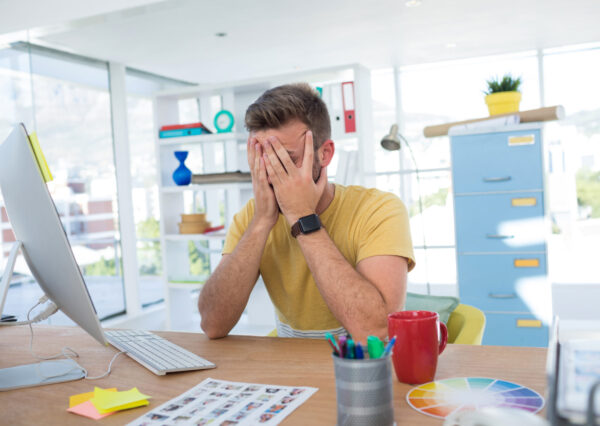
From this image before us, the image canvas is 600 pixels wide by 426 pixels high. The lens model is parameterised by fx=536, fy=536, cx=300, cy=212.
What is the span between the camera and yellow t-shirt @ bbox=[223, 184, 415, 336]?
56.4 inches

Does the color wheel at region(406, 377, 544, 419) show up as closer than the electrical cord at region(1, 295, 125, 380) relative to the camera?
Yes

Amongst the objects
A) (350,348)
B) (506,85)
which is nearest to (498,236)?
(506,85)

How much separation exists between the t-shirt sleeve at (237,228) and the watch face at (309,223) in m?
0.31

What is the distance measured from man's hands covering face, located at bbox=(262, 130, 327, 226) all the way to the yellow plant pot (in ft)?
8.56

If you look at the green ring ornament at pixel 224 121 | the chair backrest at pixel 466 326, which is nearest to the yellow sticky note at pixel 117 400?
the chair backrest at pixel 466 326

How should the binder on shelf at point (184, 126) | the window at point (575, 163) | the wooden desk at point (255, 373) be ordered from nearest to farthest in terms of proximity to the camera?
the wooden desk at point (255, 373)
the binder on shelf at point (184, 126)
the window at point (575, 163)

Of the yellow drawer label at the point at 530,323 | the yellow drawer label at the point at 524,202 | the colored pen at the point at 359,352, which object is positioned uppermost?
the yellow drawer label at the point at 524,202

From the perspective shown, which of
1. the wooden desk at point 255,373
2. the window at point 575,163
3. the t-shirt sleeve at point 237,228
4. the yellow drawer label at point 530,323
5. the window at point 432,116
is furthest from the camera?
the window at point 432,116

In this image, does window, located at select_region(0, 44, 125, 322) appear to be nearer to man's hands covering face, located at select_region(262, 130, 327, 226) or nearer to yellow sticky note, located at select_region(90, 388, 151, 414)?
man's hands covering face, located at select_region(262, 130, 327, 226)

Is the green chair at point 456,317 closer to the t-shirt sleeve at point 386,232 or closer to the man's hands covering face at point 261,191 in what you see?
the t-shirt sleeve at point 386,232

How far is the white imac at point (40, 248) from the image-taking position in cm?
94

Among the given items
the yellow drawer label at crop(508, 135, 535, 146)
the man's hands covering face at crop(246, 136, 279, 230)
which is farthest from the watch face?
the yellow drawer label at crop(508, 135, 535, 146)

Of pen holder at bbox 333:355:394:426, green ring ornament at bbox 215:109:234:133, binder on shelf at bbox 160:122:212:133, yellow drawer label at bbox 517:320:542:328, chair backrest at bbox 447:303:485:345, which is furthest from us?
binder on shelf at bbox 160:122:212:133

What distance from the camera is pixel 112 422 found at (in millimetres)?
853
